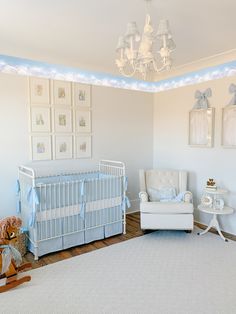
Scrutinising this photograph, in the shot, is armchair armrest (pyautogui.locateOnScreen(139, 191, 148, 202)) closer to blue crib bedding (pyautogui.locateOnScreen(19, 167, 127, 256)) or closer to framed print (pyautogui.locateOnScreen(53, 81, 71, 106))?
blue crib bedding (pyautogui.locateOnScreen(19, 167, 127, 256))

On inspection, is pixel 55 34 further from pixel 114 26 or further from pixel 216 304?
pixel 216 304

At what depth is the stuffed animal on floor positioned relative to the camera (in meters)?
2.14

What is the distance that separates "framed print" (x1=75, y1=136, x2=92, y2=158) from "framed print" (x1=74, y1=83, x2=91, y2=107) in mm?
532

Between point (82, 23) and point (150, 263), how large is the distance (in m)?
2.63

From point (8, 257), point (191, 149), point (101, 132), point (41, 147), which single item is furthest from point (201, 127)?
point (8, 257)

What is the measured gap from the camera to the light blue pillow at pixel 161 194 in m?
3.58

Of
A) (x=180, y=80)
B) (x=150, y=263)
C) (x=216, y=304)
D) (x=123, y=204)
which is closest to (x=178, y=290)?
(x=216, y=304)

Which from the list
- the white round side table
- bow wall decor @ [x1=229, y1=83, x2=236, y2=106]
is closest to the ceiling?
bow wall decor @ [x1=229, y1=83, x2=236, y2=106]

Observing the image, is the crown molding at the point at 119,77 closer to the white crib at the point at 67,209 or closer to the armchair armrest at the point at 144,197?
the white crib at the point at 67,209

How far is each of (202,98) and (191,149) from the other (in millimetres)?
828

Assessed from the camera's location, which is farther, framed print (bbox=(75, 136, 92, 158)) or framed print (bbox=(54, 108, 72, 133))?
framed print (bbox=(75, 136, 92, 158))

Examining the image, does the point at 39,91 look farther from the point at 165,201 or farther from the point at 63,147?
the point at 165,201

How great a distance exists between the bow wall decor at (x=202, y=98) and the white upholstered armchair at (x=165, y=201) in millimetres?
1061

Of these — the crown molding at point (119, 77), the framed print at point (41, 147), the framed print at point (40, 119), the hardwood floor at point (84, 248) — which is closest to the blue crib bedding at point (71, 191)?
the framed print at point (41, 147)
